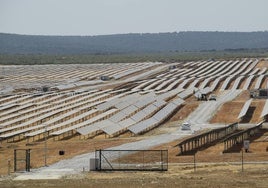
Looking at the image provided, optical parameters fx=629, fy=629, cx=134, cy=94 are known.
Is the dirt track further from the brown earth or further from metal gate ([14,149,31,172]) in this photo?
metal gate ([14,149,31,172])

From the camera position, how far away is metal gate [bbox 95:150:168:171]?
3450 cm

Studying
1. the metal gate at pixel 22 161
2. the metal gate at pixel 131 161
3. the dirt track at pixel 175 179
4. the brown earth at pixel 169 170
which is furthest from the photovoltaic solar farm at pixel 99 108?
the dirt track at pixel 175 179

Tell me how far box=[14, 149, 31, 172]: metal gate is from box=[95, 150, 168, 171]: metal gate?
154 inches

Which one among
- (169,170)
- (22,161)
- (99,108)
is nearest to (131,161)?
(169,170)

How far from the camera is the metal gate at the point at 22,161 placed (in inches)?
1393

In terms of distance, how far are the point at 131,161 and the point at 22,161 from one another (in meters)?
7.17

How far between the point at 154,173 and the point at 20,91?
74076 millimetres

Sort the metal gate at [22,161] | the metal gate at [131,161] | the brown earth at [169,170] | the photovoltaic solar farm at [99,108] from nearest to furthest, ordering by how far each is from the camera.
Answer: the brown earth at [169,170], the metal gate at [131,161], the metal gate at [22,161], the photovoltaic solar farm at [99,108]

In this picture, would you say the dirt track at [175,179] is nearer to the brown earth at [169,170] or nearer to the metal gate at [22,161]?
the brown earth at [169,170]

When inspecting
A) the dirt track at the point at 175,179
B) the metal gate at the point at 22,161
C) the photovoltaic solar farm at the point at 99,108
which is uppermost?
the photovoltaic solar farm at the point at 99,108

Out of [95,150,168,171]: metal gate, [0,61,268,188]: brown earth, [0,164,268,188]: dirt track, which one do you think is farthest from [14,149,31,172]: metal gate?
[0,164,268,188]: dirt track

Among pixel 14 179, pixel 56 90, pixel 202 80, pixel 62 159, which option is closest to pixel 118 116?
pixel 62 159

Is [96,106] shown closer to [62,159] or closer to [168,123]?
[168,123]

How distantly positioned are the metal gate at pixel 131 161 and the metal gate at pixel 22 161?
3902 mm
